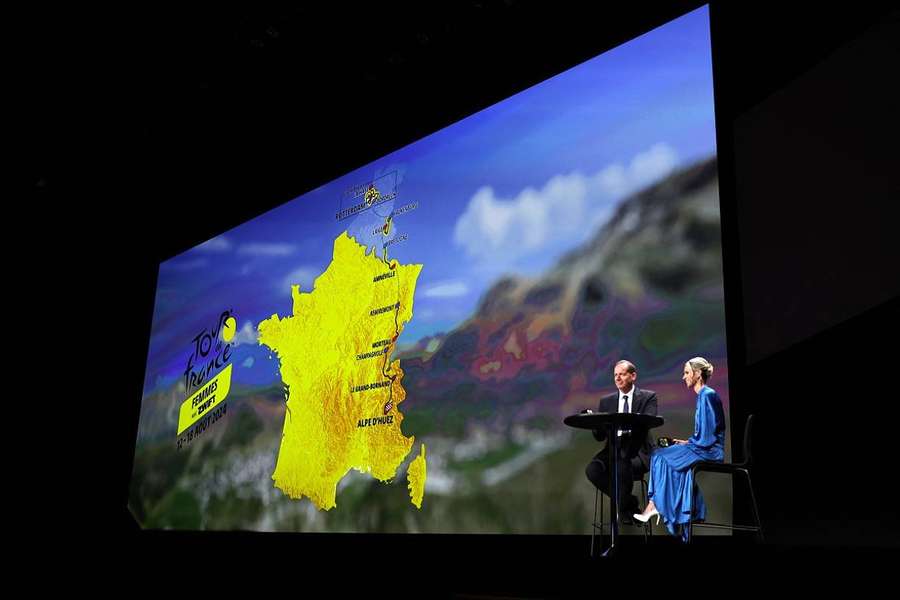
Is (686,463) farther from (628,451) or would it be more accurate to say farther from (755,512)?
(628,451)

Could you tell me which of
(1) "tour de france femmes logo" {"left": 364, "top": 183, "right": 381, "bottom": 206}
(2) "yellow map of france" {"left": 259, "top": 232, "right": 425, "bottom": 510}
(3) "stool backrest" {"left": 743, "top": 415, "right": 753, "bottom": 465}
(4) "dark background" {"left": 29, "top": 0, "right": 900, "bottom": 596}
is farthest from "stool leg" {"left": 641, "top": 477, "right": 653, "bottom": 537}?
(1) "tour de france femmes logo" {"left": 364, "top": 183, "right": 381, "bottom": 206}

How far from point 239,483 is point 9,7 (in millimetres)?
3345

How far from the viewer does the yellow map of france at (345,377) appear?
4.98m

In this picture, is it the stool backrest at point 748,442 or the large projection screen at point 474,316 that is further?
the large projection screen at point 474,316

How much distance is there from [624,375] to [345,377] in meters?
1.98

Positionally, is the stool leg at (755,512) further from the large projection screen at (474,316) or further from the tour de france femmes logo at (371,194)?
the tour de france femmes logo at (371,194)

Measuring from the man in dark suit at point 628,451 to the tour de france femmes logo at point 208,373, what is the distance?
3208mm

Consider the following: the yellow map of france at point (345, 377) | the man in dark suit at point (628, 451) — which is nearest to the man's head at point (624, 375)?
the man in dark suit at point (628, 451)

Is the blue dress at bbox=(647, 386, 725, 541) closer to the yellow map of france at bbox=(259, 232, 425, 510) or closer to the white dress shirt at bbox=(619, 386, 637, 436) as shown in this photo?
the white dress shirt at bbox=(619, 386, 637, 436)

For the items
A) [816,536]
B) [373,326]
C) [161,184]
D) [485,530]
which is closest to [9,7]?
[161,184]

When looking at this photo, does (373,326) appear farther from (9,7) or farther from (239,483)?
(9,7)

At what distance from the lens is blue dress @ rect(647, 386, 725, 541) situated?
134 inches

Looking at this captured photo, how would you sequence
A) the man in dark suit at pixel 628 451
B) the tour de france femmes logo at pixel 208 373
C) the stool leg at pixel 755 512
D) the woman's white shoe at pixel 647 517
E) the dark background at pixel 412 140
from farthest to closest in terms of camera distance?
the tour de france femmes logo at pixel 208 373
the man in dark suit at pixel 628 451
the woman's white shoe at pixel 647 517
the dark background at pixel 412 140
the stool leg at pixel 755 512

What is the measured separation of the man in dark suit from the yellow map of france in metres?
1.18
